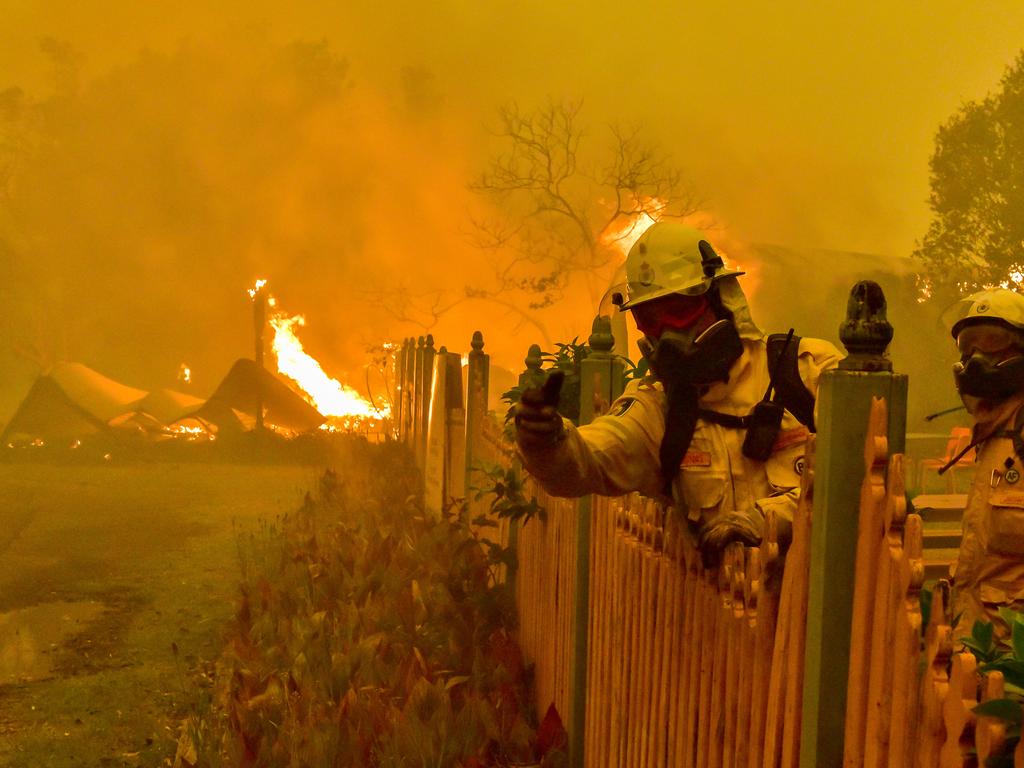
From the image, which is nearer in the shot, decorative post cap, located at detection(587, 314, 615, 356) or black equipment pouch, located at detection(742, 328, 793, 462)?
black equipment pouch, located at detection(742, 328, 793, 462)

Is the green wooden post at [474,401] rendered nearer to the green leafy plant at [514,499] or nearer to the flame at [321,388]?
the green leafy plant at [514,499]

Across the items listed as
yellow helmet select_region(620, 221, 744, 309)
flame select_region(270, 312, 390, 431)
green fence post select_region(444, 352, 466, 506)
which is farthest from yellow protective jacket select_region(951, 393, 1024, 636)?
flame select_region(270, 312, 390, 431)

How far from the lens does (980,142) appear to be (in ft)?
72.5

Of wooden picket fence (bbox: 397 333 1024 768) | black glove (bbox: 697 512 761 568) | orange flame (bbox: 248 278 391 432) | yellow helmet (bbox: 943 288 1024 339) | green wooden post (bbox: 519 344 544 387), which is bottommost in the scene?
wooden picket fence (bbox: 397 333 1024 768)

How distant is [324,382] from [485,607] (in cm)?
1925

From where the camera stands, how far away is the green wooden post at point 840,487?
66.9 inches

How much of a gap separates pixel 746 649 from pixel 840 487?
57 centimetres

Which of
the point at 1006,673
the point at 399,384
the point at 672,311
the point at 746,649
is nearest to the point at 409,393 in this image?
the point at 399,384

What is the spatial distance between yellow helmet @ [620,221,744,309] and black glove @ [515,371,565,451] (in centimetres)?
54

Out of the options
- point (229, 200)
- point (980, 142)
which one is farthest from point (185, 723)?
point (229, 200)

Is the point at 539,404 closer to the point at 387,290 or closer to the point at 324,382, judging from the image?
the point at 324,382

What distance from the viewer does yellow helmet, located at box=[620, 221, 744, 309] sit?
2.86m

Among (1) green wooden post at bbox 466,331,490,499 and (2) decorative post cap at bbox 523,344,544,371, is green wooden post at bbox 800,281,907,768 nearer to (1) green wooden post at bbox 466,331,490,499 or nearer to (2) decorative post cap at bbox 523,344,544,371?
(2) decorative post cap at bbox 523,344,544,371

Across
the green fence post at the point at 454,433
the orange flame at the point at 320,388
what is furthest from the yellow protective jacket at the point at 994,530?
the orange flame at the point at 320,388
